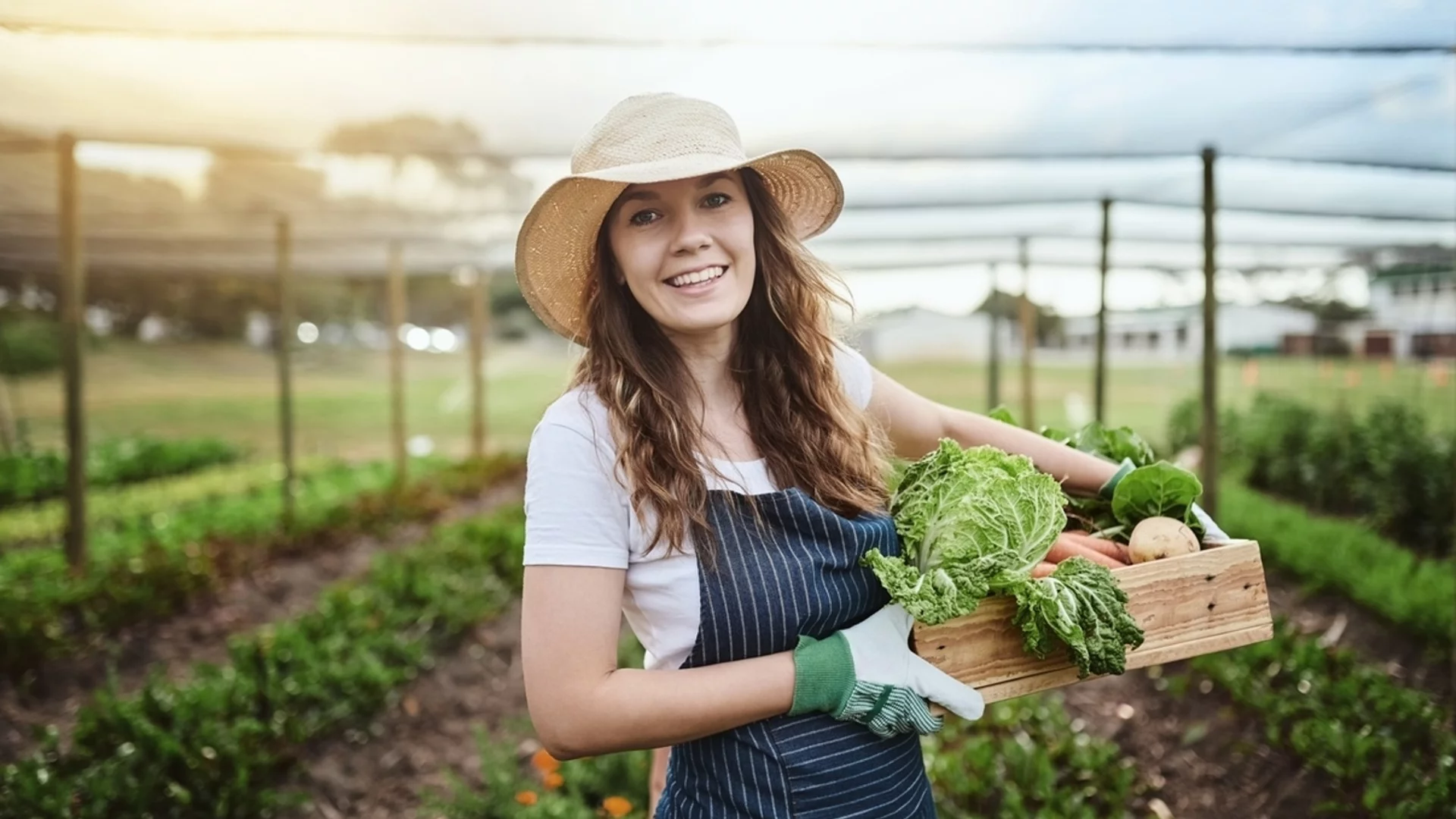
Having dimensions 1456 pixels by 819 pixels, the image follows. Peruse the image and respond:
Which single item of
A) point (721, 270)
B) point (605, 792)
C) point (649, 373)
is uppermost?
point (721, 270)

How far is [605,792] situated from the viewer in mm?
3697

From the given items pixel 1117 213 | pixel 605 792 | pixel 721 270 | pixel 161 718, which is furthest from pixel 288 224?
pixel 721 270

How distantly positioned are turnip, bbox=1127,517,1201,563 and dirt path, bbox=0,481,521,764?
3.85 meters

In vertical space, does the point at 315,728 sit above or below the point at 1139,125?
below

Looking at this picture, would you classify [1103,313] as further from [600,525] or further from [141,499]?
[141,499]

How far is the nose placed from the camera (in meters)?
1.76

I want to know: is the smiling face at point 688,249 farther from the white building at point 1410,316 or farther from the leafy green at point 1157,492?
the white building at point 1410,316

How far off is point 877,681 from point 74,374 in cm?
597

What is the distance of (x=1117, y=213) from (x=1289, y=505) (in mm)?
3084

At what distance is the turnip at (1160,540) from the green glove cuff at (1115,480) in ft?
0.62

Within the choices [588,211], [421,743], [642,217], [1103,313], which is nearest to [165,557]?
[421,743]

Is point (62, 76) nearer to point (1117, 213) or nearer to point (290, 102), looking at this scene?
point (290, 102)

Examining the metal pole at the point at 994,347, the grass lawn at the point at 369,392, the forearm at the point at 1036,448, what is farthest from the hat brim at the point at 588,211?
the grass lawn at the point at 369,392

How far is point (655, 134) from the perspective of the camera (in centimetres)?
179
